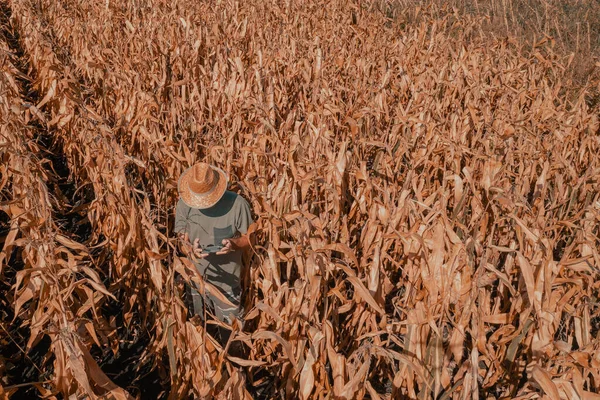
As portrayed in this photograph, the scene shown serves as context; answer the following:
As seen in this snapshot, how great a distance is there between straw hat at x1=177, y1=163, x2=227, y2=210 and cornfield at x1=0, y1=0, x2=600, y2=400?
0.18m

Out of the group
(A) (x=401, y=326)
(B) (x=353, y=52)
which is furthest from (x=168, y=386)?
(B) (x=353, y=52)

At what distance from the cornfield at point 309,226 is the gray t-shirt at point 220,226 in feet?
0.36

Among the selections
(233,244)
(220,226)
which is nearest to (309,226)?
(233,244)

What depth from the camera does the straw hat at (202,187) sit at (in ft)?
7.08

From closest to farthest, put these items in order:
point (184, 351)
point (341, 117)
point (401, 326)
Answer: point (184, 351)
point (401, 326)
point (341, 117)

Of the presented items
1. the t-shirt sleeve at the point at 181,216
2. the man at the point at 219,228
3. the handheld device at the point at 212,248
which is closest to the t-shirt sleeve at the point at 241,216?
the man at the point at 219,228

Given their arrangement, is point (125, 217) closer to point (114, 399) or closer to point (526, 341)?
point (114, 399)

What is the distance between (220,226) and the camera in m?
2.36

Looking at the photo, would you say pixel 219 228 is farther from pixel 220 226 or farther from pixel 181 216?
pixel 181 216

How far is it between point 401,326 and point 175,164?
162 cm

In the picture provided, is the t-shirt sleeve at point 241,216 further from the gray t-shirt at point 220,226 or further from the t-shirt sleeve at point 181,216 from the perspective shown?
the t-shirt sleeve at point 181,216

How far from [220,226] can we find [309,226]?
519 mm

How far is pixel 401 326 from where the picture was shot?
2.17 m

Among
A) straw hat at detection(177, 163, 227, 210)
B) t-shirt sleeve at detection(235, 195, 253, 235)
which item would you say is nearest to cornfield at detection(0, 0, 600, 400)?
t-shirt sleeve at detection(235, 195, 253, 235)
